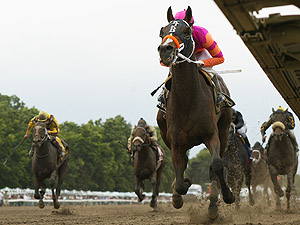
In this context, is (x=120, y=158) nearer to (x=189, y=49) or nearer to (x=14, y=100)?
(x=14, y=100)

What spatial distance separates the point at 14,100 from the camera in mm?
57062

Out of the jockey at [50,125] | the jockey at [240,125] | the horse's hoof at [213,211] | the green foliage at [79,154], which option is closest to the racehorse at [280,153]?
the jockey at [240,125]

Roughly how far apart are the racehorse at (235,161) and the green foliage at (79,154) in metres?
29.8

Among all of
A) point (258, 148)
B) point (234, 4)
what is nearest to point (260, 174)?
point (258, 148)

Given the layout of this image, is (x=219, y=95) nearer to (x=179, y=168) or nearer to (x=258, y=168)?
(x=179, y=168)

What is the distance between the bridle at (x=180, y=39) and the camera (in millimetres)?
7274

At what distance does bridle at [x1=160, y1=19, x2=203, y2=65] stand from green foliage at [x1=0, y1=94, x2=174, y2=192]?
3650cm

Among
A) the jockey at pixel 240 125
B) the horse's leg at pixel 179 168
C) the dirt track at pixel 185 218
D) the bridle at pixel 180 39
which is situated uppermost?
the jockey at pixel 240 125

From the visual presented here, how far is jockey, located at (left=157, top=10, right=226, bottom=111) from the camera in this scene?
8641 millimetres

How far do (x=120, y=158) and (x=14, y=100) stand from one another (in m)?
12.5

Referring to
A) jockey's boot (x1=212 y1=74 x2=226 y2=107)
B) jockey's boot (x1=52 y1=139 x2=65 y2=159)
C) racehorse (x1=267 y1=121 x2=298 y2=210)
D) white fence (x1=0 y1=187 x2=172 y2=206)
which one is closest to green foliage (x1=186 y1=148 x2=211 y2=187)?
white fence (x1=0 y1=187 x2=172 y2=206)

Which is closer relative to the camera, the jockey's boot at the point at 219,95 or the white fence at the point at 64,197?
the jockey's boot at the point at 219,95

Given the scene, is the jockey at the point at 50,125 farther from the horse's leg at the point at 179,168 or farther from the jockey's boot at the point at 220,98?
the horse's leg at the point at 179,168

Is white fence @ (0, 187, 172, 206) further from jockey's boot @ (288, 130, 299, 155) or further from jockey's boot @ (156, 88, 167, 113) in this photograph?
jockey's boot @ (156, 88, 167, 113)
